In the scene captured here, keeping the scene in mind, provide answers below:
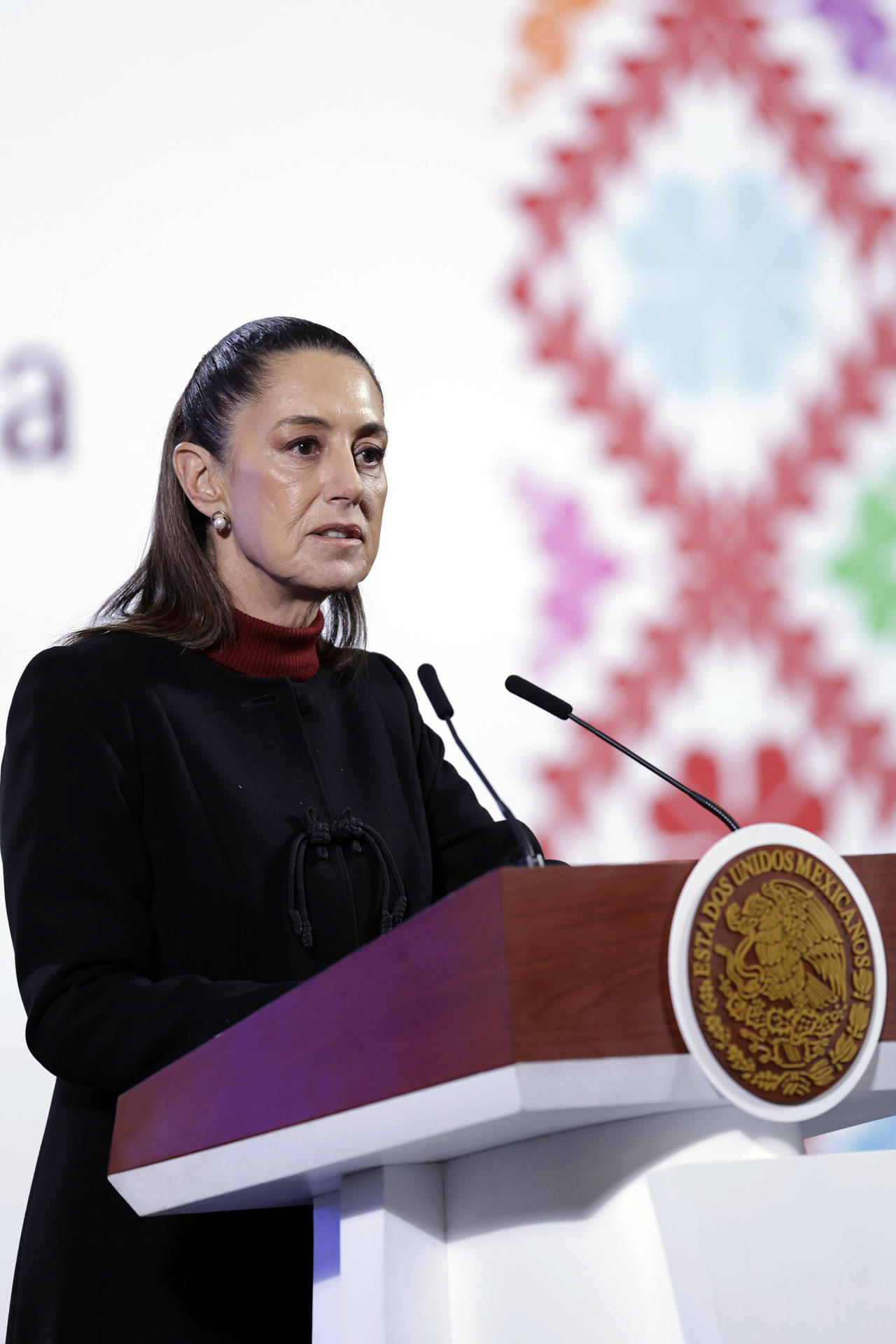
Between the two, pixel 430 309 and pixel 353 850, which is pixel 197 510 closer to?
pixel 353 850

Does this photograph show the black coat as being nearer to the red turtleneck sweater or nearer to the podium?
the red turtleneck sweater

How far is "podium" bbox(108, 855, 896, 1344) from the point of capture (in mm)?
632

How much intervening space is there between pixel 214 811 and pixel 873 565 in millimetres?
1579

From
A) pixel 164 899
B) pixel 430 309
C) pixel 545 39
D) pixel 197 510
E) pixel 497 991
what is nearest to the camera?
pixel 497 991

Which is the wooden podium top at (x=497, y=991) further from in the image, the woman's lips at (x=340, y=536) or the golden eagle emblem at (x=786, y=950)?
the woman's lips at (x=340, y=536)

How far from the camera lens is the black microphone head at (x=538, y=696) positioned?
118 centimetres

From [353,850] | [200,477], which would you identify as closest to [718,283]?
[200,477]

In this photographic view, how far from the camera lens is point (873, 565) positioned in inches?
100.0

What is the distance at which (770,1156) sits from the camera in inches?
28.3

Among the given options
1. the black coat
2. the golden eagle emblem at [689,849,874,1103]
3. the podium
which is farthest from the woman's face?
the golden eagle emblem at [689,849,874,1103]

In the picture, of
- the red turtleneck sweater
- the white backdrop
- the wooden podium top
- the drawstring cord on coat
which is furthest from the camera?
the white backdrop

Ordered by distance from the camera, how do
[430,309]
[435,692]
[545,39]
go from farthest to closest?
[545,39], [430,309], [435,692]

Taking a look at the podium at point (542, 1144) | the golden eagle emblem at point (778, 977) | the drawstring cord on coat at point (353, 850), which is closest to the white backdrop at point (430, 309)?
the drawstring cord on coat at point (353, 850)

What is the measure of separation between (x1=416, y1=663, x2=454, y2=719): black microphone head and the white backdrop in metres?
1.07
